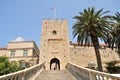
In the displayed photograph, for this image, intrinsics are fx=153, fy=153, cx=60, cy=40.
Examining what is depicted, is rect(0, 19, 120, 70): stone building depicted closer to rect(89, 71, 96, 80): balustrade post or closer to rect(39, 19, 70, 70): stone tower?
rect(39, 19, 70, 70): stone tower

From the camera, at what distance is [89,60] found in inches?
1334

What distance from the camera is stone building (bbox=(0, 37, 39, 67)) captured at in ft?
111

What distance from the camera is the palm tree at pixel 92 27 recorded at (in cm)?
2222

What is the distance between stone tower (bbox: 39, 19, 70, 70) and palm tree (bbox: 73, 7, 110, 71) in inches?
257

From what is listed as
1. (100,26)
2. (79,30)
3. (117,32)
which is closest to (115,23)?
(117,32)

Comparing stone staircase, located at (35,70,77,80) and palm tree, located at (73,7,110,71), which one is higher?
palm tree, located at (73,7,110,71)

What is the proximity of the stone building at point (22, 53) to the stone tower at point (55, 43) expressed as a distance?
520 centimetres

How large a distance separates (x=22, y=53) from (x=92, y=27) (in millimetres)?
20058

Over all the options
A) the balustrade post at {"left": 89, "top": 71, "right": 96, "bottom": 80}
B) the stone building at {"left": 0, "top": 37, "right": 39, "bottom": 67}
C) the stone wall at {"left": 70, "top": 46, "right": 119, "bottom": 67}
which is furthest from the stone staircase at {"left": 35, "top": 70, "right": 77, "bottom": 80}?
the stone building at {"left": 0, "top": 37, "right": 39, "bottom": 67}

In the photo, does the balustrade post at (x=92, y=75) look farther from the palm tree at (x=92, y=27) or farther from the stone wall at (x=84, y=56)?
the stone wall at (x=84, y=56)

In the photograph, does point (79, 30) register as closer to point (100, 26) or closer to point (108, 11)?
point (100, 26)

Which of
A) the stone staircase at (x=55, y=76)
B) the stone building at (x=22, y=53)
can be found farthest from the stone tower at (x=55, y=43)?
the stone staircase at (x=55, y=76)

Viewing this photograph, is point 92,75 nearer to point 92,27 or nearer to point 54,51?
point 92,27

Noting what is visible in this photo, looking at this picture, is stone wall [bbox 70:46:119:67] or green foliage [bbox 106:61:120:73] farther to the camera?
stone wall [bbox 70:46:119:67]
